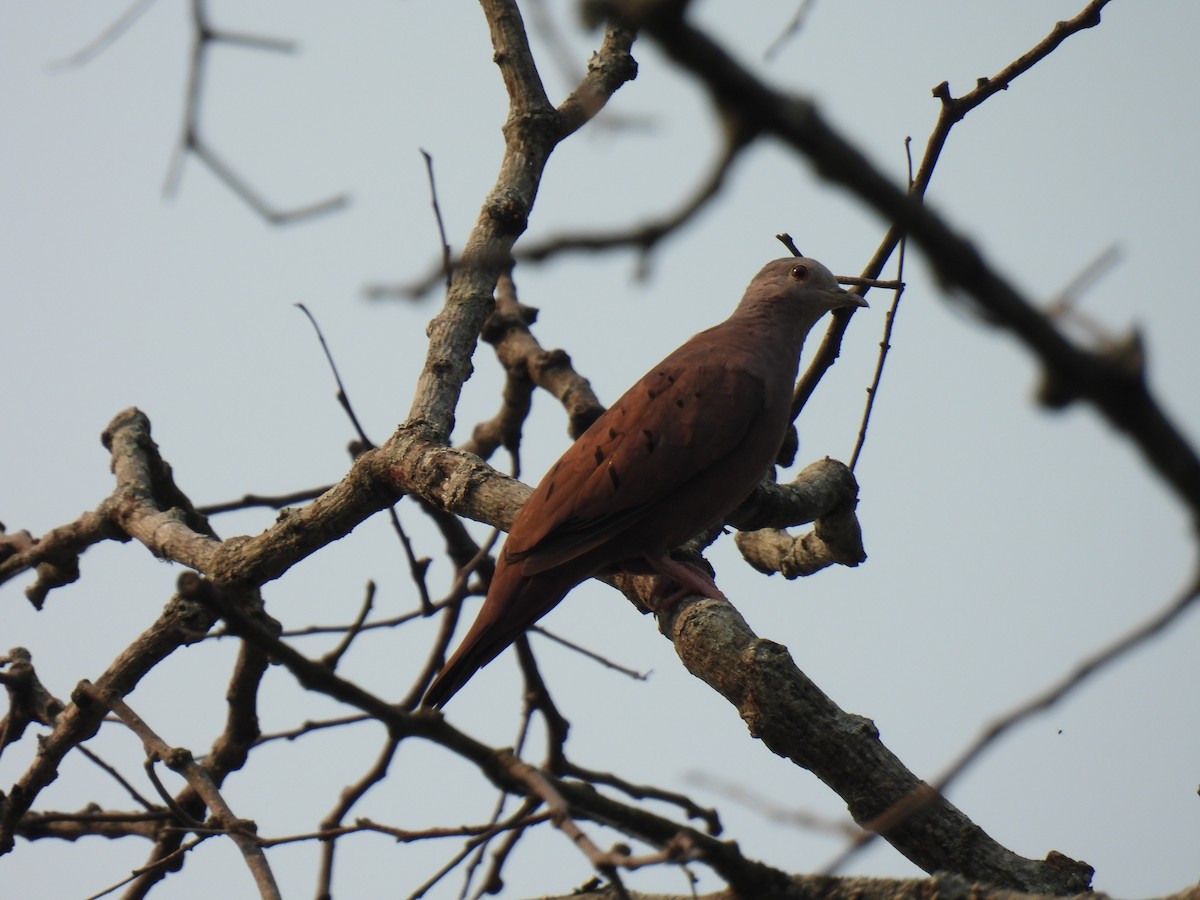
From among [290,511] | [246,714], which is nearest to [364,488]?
[290,511]

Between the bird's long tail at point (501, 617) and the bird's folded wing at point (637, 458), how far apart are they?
0.08 metres

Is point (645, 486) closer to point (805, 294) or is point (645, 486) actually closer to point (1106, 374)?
point (805, 294)

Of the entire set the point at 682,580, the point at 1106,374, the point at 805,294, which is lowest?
the point at 1106,374

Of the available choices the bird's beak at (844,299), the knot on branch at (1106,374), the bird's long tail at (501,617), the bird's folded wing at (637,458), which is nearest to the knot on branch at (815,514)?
the bird's folded wing at (637,458)

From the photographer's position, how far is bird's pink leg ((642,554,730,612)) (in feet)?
11.9

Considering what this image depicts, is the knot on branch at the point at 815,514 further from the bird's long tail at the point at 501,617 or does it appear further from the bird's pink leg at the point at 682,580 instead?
the bird's long tail at the point at 501,617

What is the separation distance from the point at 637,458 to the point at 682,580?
1.81 feet

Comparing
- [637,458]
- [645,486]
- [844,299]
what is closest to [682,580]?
[645,486]

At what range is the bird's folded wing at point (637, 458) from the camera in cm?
389

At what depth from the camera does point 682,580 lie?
379 cm

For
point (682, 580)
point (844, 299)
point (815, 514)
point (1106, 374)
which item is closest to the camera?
point (1106, 374)

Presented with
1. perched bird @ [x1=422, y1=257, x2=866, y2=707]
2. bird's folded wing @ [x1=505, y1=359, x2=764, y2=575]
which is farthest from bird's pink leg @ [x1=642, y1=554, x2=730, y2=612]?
bird's folded wing @ [x1=505, y1=359, x2=764, y2=575]

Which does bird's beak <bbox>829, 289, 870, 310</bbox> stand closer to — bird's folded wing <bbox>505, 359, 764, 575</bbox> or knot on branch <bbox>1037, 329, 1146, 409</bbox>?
bird's folded wing <bbox>505, 359, 764, 575</bbox>

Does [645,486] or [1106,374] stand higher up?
[645,486]
